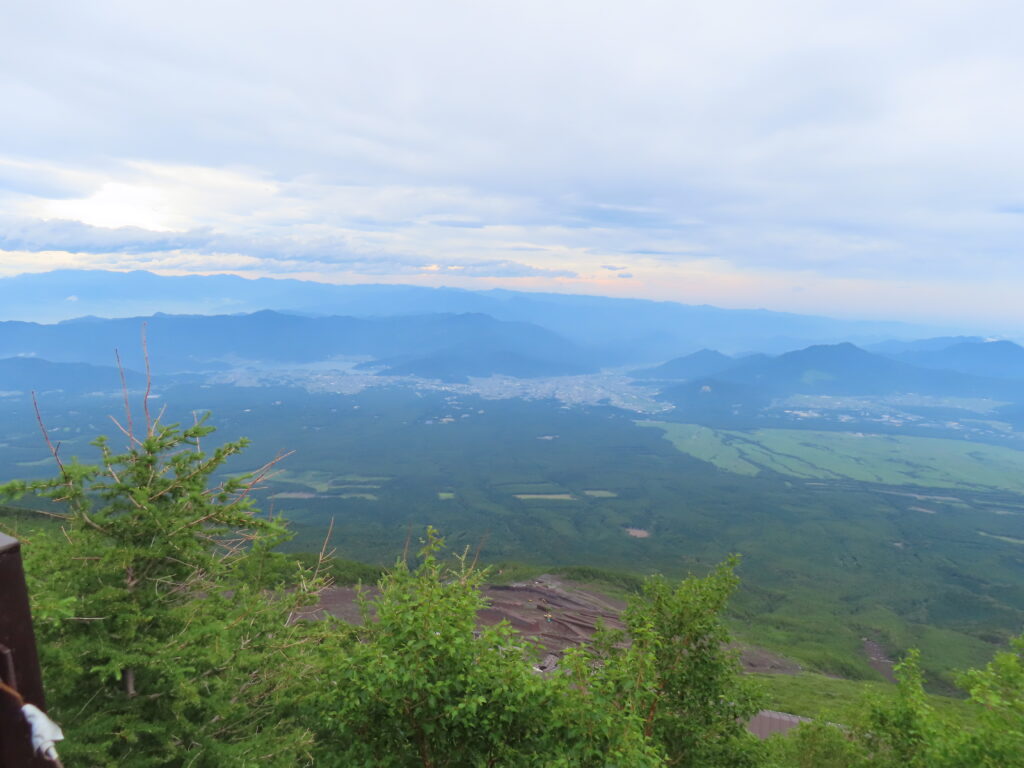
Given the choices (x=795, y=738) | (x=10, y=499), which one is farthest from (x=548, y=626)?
(x=10, y=499)

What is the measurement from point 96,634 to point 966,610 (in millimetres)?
170155

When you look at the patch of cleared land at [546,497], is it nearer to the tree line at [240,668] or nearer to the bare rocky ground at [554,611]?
the bare rocky ground at [554,611]

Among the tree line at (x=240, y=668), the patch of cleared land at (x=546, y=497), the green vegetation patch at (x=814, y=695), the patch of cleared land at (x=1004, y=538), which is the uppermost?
the tree line at (x=240, y=668)

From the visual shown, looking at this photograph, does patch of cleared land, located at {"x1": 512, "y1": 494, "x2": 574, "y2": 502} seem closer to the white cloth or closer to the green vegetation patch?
the green vegetation patch

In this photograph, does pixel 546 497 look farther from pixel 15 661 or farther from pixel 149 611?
pixel 15 661

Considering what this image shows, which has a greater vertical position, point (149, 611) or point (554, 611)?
point (149, 611)

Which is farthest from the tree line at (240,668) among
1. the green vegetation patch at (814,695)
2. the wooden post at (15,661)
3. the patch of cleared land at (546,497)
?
the patch of cleared land at (546,497)

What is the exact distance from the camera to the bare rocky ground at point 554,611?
56.2 m

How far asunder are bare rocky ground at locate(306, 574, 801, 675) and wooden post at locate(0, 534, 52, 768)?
5264cm

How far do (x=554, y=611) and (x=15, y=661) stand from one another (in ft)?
235

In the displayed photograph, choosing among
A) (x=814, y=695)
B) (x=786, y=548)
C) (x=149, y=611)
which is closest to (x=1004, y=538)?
(x=786, y=548)

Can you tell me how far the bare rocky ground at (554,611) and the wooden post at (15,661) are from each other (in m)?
52.6

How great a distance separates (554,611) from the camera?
221 feet

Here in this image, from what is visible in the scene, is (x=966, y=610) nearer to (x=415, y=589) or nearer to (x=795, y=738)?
(x=795, y=738)
